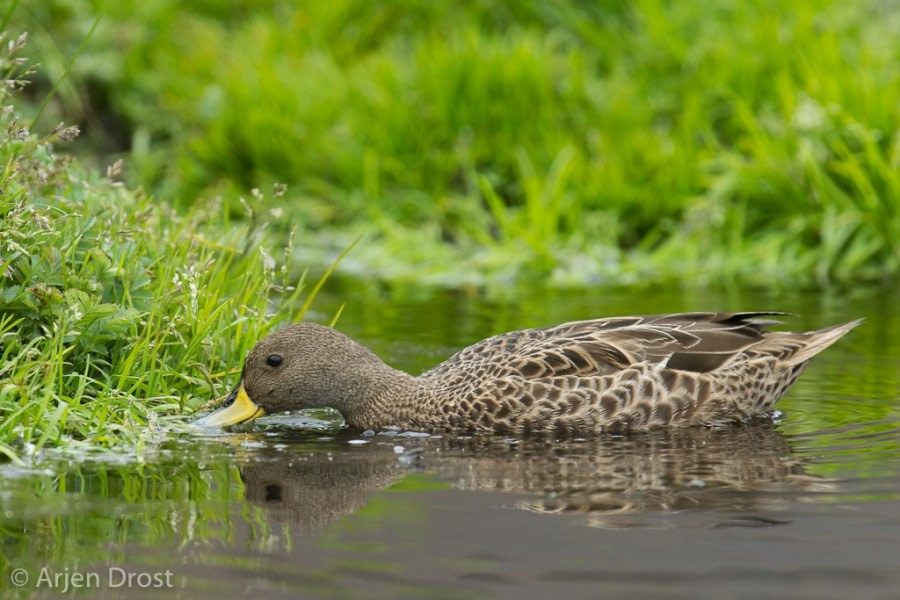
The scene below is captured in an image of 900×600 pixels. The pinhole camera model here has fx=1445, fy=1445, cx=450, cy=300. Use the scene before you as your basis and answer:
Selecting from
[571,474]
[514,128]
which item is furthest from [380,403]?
[514,128]

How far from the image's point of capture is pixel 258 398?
661 cm

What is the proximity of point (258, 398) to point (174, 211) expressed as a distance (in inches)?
48.4

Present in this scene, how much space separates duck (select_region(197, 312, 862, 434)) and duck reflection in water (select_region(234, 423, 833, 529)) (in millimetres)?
153

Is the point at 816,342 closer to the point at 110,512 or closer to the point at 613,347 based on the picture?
the point at 613,347

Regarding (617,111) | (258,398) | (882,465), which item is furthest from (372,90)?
(882,465)

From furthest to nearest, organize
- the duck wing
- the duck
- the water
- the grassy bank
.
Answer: the duck wing → the duck → the grassy bank → the water

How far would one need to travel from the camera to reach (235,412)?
6.46 m

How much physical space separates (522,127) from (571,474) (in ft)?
25.6

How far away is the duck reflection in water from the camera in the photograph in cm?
515

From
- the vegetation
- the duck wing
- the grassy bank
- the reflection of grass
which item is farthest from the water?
the vegetation

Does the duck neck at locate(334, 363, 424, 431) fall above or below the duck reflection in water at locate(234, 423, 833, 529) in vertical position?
above

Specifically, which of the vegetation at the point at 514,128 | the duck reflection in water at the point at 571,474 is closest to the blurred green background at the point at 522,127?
the vegetation at the point at 514,128

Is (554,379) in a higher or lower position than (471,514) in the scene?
higher

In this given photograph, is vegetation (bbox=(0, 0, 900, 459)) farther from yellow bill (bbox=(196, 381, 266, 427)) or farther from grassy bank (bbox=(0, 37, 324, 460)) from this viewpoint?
yellow bill (bbox=(196, 381, 266, 427))
